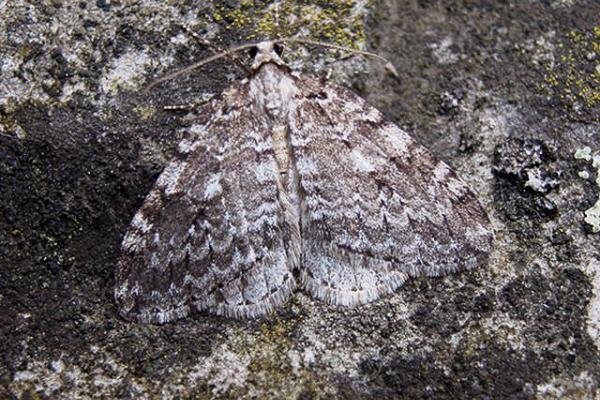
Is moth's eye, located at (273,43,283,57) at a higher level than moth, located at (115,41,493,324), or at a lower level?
higher

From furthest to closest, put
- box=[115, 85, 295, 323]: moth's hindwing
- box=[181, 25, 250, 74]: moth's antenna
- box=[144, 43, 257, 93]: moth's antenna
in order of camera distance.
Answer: box=[181, 25, 250, 74]: moth's antenna → box=[144, 43, 257, 93]: moth's antenna → box=[115, 85, 295, 323]: moth's hindwing

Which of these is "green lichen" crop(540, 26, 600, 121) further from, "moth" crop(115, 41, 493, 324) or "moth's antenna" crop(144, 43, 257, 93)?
"moth's antenna" crop(144, 43, 257, 93)

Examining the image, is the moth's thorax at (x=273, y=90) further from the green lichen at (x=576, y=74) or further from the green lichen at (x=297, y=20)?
the green lichen at (x=576, y=74)

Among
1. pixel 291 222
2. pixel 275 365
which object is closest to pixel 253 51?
pixel 291 222

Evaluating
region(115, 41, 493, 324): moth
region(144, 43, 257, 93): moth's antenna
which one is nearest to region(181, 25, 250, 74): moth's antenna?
region(144, 43, 257, 93): moth's antenna

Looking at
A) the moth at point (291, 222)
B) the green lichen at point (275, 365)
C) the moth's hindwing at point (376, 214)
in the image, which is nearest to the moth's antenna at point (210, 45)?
the moth at point (291, 222)

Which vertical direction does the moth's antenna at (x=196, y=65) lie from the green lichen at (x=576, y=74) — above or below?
above

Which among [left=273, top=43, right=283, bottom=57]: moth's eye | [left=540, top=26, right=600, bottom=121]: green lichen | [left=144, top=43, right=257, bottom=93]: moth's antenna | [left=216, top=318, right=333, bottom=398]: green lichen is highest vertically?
[left=273, top=43, right=283, bottom=57]: moth's eye
